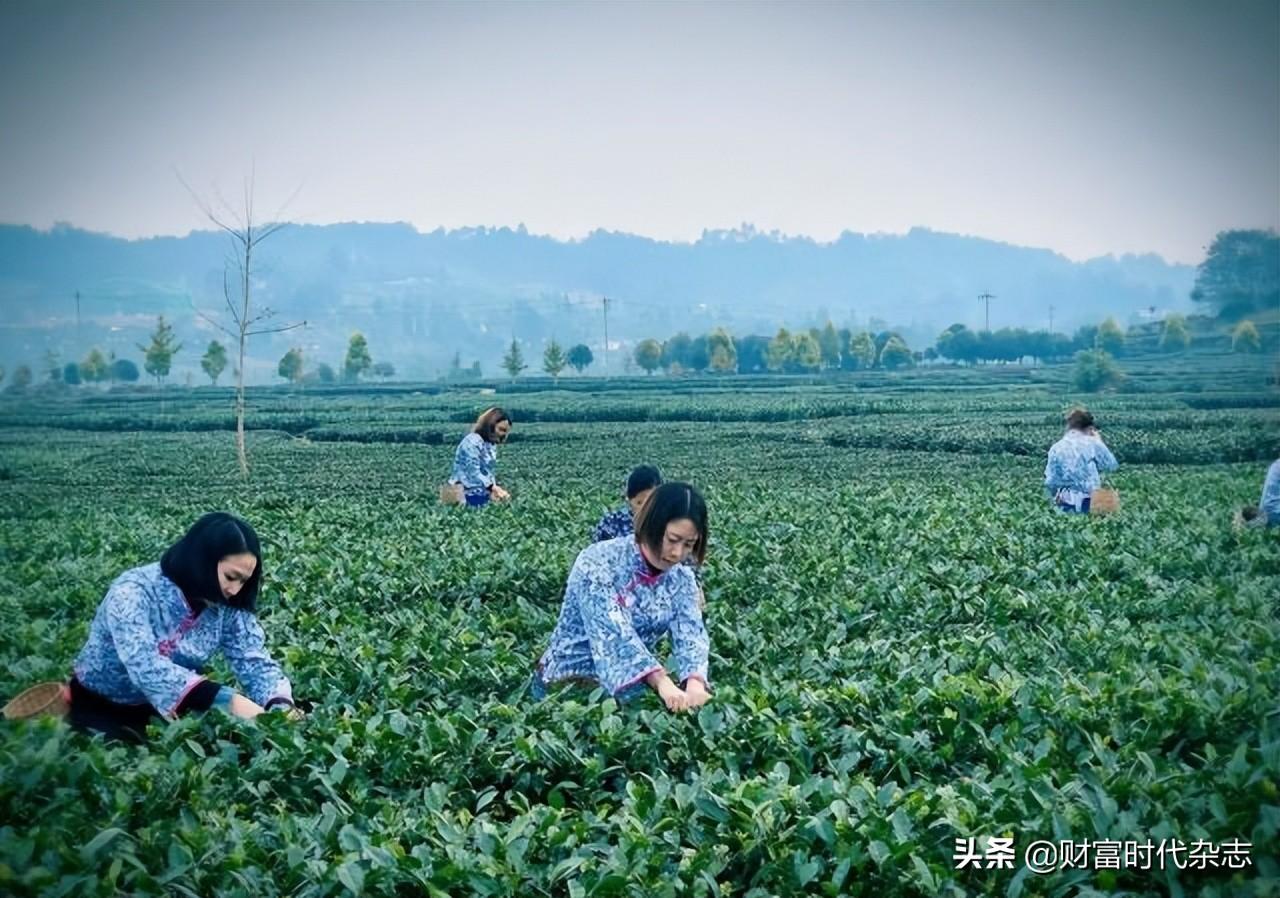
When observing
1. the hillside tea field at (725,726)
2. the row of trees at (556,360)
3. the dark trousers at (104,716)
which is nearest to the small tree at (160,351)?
the row of trees at (556,360)

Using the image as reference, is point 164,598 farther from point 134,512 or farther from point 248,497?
point 248,497

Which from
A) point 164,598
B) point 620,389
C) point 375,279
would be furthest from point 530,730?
point 375,279

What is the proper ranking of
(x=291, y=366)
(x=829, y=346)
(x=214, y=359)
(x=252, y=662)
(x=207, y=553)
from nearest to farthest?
(x=207, y=553) → (x=252, y=662) → (x=214, y=359) → (x=291, y=366) → (x=829, y=346)

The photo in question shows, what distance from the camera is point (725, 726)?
3.22m

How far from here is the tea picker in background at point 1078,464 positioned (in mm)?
9320

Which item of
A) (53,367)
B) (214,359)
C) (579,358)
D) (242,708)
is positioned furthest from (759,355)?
(242,708)

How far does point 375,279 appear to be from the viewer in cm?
4947

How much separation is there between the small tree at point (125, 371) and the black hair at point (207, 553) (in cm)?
1838

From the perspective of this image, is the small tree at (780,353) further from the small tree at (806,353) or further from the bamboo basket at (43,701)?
the bamboo basket at (43,701)

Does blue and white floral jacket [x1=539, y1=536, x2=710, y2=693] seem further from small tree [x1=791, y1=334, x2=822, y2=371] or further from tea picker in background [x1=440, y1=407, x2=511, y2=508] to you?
small tree [x1=791, y1=334, x2=822, y2=371]

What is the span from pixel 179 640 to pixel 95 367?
1608cm

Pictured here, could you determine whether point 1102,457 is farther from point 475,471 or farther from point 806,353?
point 806,353

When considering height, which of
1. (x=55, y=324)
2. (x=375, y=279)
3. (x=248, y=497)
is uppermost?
(x=375, y=279)

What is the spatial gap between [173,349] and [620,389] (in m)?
9.32
